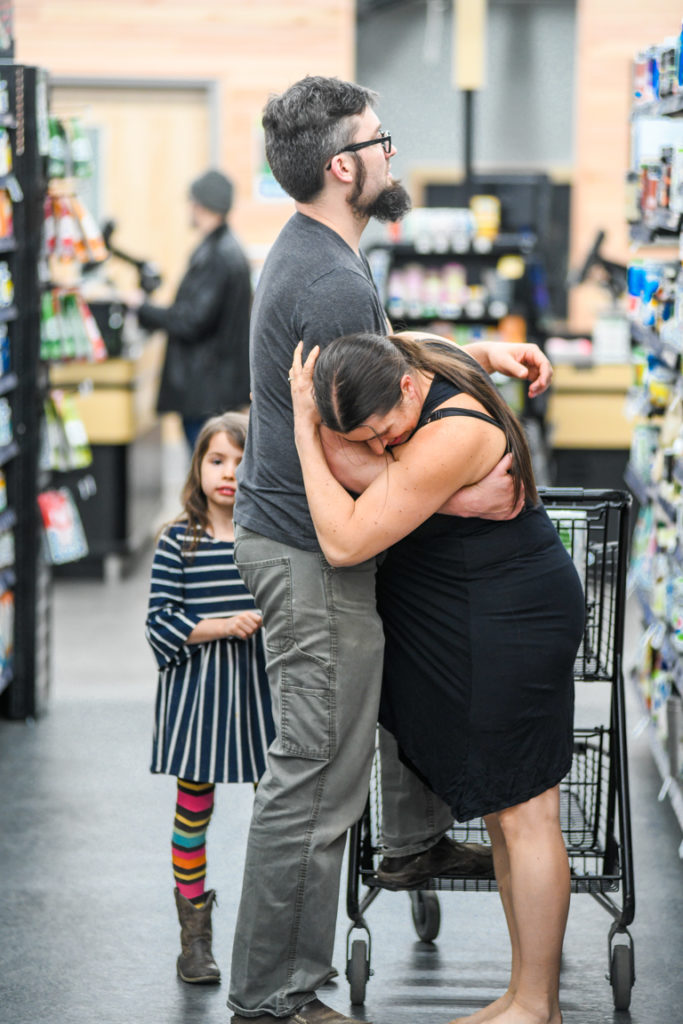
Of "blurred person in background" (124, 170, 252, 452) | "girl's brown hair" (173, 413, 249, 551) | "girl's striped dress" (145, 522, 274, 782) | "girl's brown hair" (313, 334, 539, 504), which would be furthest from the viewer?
"blurred person in background" (124, 170, 252, 452)

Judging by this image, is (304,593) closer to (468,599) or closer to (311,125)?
(468,599)

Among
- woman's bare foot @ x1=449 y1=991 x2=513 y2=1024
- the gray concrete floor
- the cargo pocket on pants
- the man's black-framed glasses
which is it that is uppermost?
the man's black-framed glasses

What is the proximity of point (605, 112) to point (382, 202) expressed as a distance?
8224 millimetres

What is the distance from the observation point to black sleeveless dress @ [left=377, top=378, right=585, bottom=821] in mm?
2568

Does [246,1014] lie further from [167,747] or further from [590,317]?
[590,317]

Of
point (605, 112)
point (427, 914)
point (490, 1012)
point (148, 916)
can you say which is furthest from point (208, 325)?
point (605, 112)

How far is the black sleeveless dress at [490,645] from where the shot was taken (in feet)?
8.43

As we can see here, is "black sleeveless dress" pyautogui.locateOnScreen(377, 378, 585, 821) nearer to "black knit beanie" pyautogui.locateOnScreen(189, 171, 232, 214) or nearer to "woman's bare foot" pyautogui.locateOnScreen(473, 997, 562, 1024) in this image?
"woman's bare foot" pyautogui.locateOnScreen(473, 997, 562, 1024)

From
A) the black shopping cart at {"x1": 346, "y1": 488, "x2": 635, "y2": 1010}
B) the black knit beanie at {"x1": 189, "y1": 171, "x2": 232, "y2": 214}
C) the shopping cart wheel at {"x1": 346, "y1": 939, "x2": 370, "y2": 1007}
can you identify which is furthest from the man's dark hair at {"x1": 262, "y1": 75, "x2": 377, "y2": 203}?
the black knit beanie at {"x1": 189, "y1": 171, "x2": 232, "y2": 214}

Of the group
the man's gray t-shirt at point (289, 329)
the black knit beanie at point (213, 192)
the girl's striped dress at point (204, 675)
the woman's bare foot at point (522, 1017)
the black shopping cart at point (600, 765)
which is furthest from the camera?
the black knit beanie at point (213, 192)

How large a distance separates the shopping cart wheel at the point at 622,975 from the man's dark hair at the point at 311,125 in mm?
1590

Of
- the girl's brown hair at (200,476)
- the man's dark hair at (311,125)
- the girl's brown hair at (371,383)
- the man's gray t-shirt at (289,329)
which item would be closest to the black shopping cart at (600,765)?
the girl's brown hair at (371,383)

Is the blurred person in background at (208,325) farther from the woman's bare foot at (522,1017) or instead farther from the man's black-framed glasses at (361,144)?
the woman's bare foot at (522,1017)

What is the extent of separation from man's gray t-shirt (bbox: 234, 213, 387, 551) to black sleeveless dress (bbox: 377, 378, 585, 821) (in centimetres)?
20
